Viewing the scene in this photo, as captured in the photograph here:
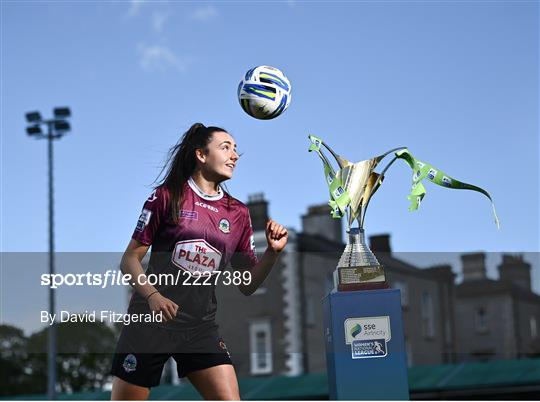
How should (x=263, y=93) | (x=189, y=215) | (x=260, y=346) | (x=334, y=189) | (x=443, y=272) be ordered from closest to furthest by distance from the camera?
(x=189, y=215) → (x=334, y=189) → (x=263, y=93) → (x=260, y=346) → (x=443, y=272)

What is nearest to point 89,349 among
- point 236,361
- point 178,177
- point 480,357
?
point 236,361

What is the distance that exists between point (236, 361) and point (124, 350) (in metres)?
33.0

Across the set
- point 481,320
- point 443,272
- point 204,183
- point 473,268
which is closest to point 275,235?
point 204,183

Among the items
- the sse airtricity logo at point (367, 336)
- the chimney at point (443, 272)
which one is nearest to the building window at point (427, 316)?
the chimney at point (443, 272)

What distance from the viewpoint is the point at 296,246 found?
41.3 meters

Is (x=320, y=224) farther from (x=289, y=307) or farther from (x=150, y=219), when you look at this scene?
(x=150, y=219)

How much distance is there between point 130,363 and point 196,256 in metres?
1.05

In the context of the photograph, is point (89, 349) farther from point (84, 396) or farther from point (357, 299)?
point (357, 299)

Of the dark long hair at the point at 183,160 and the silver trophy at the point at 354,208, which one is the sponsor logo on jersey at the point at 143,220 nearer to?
the dark long hair at the point at 183,160

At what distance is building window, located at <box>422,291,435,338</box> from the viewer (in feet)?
145

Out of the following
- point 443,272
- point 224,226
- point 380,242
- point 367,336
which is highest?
point 380,242

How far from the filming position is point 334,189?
895 centimetres

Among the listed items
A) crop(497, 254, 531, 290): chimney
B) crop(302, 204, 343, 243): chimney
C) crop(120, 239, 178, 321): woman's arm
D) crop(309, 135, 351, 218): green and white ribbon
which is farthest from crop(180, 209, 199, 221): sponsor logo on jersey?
crop(497, 254, 531, 290): chimney

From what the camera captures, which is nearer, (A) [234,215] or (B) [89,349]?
(A) [234,215]
